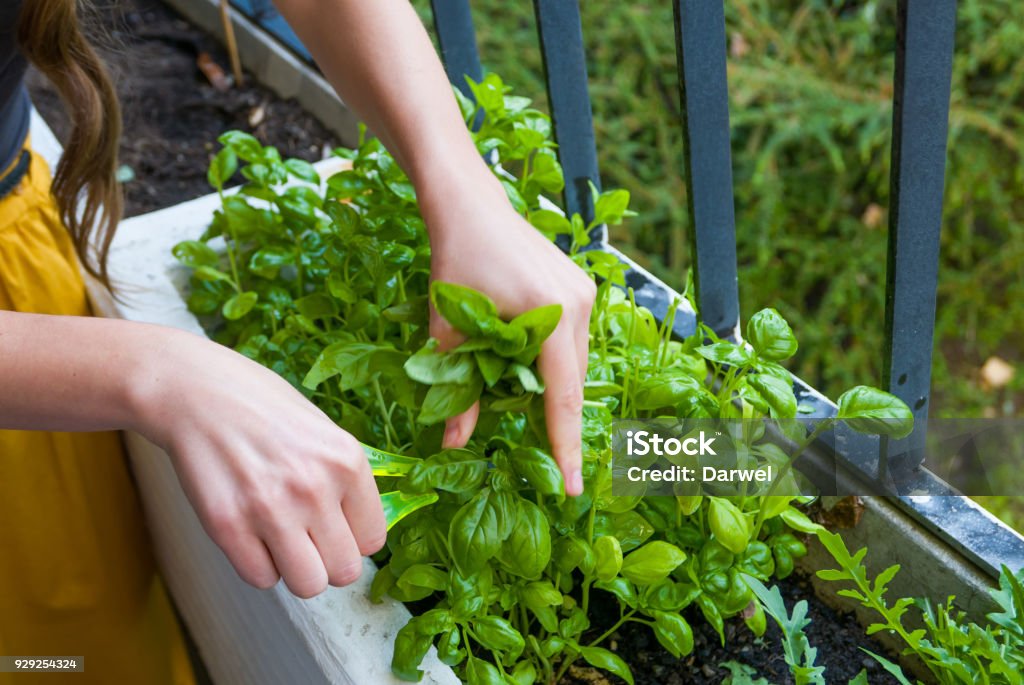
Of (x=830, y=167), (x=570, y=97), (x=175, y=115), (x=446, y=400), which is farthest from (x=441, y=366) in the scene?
(x=830, y=167)

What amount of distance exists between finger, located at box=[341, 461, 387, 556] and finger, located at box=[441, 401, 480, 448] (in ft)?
0.24

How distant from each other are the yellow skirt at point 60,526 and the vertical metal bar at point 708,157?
2.38 ft

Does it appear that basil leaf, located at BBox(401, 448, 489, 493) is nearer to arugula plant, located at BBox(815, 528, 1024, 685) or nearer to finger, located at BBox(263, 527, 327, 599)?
finger, located at BBox(263, 527, 327, 599)

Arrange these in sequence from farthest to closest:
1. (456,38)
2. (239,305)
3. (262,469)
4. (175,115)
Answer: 1. (175,115)
2. (456,38)
3. (239,305)
4. (262,469)

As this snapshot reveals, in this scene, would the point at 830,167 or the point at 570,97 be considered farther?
the point at 830,167

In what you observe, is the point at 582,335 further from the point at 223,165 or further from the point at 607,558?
the point at 223,165

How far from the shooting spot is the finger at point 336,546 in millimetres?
622

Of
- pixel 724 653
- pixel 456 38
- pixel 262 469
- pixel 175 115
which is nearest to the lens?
pixel 262 469

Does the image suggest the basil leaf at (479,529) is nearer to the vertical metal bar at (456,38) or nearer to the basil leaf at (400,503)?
the basil leaf at (400,503)

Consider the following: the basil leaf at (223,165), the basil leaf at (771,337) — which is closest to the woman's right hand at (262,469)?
the basil leaf at (771,337)

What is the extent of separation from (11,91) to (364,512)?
0.74m

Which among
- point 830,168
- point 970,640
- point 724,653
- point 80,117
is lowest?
point 830,168

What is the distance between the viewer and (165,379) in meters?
0.65

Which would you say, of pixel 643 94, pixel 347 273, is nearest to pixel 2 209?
pixel 347 273
